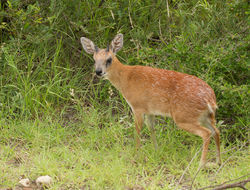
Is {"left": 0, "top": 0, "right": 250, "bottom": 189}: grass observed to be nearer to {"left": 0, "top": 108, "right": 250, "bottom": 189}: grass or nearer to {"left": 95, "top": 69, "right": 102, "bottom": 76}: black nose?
{"left": 0, "top": 108, "right": 250, "bottom": 189}: grass

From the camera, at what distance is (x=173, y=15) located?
282 inches

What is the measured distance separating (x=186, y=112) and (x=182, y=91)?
0.84 feet

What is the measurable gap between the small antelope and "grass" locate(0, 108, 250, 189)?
0.23 metres

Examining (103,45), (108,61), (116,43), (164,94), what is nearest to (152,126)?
(164,94)

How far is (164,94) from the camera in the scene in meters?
5.09

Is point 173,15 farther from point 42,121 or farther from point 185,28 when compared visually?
point 42,121

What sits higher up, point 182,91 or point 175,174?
point 182,91

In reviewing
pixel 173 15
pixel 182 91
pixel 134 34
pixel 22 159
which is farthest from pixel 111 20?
pixel 22 159

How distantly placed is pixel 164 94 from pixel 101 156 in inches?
40.1

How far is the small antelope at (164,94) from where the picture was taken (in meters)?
4.79

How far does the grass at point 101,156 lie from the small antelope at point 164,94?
0.75ft

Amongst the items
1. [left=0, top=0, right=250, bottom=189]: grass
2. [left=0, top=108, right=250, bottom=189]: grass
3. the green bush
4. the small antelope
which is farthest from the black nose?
the green bush

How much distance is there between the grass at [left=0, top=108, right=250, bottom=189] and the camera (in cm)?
443

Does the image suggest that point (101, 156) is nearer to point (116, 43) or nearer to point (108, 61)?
point (108, 61)
